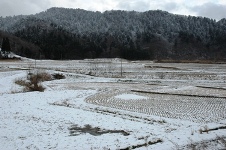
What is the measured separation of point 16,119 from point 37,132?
9.07ft

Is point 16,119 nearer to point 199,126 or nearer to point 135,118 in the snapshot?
point 135,118

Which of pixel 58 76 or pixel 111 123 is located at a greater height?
pixel 111 123

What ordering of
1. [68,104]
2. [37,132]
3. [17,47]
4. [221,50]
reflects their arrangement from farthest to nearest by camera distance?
[221,50], [17,47], [68,104], [37,132]

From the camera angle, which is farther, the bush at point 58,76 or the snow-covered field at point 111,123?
the bush at point 58,76

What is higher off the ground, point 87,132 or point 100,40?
point 100,40

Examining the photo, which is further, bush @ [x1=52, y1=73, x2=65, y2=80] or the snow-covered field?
bush @ [x1=52, y1=73, x2=65, y2=80]

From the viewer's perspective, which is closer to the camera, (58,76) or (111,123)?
(111,123)

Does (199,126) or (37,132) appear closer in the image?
(37,132)

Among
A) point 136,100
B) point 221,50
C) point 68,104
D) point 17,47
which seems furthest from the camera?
point 221,50

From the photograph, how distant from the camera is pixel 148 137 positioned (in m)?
11.1

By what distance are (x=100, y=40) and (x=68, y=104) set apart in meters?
171

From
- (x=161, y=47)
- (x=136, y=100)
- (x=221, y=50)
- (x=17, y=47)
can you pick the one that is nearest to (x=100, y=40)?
(x=161, y=47)

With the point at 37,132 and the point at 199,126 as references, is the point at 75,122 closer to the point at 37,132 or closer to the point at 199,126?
the point at 37,132

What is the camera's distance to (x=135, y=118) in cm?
1464
